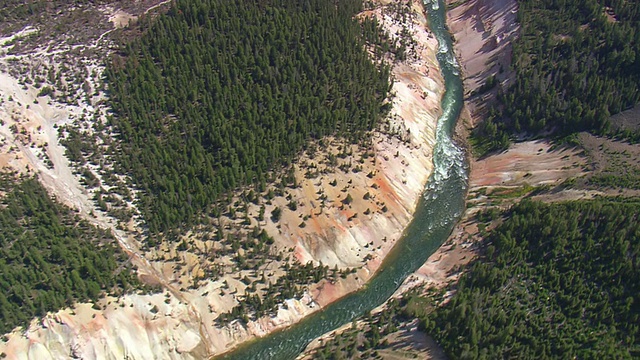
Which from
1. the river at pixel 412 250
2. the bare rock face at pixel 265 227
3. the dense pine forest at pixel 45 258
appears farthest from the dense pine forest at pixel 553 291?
the dense pine forest at pixel 45 258

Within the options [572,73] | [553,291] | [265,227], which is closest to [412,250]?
[553,291]

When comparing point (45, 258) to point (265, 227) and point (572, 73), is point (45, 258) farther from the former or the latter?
point (572, 73)

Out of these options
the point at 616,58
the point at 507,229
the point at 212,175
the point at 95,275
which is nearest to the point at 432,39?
the point at 616,58

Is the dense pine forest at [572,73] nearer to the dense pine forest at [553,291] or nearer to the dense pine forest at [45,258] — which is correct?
the dense pine forest at [553,291]

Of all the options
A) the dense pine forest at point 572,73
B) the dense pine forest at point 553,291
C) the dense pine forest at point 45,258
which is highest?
the dense pine forest at point 45,258

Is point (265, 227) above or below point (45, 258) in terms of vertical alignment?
below

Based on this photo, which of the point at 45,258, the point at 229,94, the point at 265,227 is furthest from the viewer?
the point at 229,94
